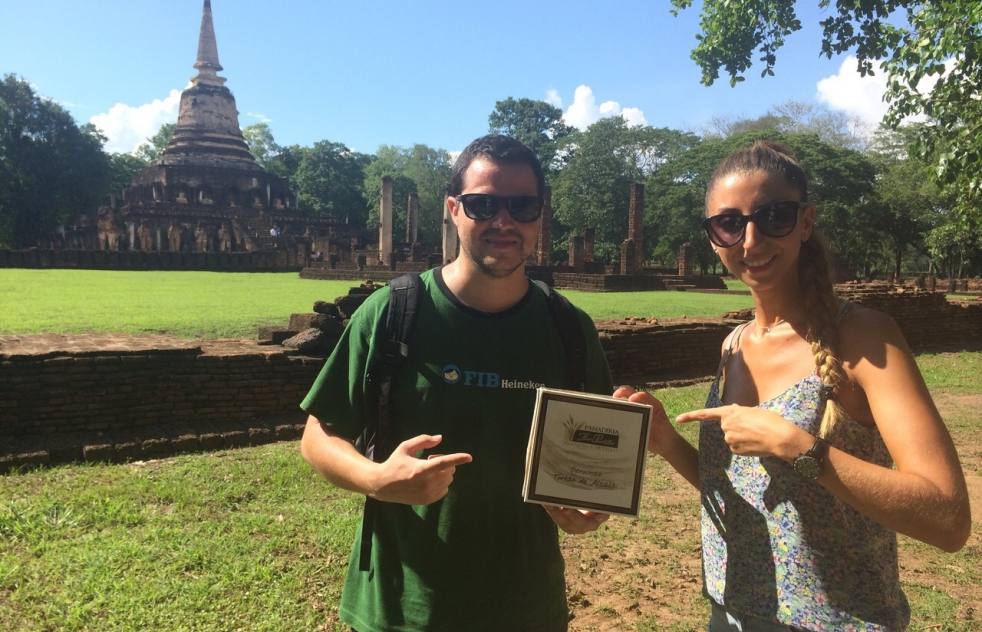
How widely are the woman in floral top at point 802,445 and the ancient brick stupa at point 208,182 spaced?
116 feet

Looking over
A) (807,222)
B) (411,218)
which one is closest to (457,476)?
(807,222)

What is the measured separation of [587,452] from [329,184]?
55.4 m

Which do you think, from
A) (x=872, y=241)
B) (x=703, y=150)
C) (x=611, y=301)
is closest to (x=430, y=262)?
(x=611, y=301)

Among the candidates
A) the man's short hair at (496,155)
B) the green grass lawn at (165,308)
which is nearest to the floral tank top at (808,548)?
the man's short hair at (496,155)

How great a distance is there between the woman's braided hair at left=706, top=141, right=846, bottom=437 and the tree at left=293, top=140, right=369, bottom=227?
175ft

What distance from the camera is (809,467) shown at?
1233 millimetres

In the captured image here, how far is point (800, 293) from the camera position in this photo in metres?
1.53

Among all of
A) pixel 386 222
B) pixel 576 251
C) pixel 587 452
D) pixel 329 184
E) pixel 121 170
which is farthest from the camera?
pixel 329 184

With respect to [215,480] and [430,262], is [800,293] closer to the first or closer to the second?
[215,480]

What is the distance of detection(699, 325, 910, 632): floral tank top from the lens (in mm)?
1319

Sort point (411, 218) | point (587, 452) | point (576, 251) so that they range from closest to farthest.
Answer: point (587, 452), point (576, 251), point (411, 218)

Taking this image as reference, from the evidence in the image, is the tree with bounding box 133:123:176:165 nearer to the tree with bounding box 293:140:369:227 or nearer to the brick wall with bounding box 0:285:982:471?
the tree with bounding box 293:140:369:227

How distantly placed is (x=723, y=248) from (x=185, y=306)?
10443 millimetres

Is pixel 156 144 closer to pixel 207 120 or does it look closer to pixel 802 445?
pixel 207 120
